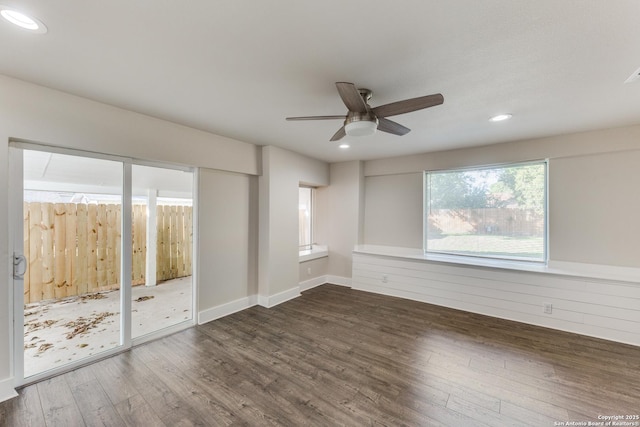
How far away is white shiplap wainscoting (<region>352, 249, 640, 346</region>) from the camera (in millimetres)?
2951

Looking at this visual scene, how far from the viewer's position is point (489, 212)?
415cm

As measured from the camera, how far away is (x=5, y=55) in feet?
5.70

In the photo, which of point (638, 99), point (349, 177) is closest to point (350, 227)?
point (349, 177)

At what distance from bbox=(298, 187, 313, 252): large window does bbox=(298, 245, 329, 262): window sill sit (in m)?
0.18

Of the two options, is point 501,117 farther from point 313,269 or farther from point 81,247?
point 81,247

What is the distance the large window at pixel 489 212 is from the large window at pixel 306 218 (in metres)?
2.41

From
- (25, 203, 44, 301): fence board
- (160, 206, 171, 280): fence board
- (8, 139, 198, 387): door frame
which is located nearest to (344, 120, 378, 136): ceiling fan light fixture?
(8, 139, 198, 387): door frame

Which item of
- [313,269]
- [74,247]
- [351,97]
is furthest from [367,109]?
[313,269]

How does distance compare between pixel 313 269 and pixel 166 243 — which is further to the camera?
pixel 313 269

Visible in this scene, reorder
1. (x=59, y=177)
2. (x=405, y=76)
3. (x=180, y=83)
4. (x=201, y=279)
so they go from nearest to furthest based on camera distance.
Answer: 1. (x=405, y=76)
2. (x=180, y=83)
3. (x=59, y=177)
4. (x=201, y=279)

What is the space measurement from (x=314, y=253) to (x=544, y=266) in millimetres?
3649

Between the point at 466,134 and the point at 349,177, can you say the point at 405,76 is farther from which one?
the point at 349,177

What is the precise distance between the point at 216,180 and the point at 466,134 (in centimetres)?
352

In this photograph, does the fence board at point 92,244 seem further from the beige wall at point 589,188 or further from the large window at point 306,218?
the beige wall at point 589,188
